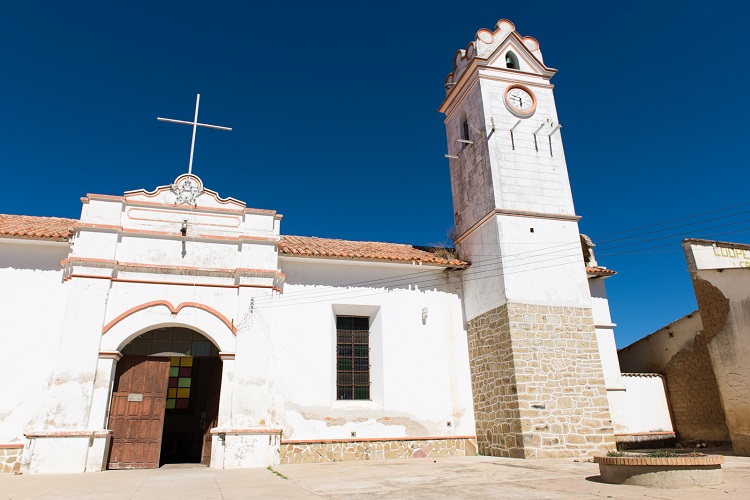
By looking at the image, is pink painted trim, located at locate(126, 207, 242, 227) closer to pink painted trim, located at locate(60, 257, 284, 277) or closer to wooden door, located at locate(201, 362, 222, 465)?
pink painted trim, located at locate(60, 257, 284, 277)

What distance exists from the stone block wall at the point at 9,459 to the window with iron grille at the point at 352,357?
7175mm

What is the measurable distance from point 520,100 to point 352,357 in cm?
927

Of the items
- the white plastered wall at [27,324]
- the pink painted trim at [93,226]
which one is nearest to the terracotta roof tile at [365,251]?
the pink painted trim at [93,226]

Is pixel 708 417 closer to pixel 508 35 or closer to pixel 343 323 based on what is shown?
pixel 343 323

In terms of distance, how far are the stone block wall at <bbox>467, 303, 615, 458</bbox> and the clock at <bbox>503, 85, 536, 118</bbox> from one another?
19.9ft

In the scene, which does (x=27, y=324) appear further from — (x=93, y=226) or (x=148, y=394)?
(x=148, y=394)

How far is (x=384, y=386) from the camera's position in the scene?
Answer: 13.5m

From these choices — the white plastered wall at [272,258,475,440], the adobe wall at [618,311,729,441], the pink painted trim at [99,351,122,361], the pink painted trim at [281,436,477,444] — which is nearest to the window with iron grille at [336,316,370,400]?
the white plastered wall at [272,258,475,440]

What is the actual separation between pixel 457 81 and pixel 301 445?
1219 centimetres

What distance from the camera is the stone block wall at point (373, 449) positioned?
12414 millimetres

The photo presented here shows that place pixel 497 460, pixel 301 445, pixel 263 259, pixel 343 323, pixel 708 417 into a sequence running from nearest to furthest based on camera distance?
pixel 497 460, pixel 301 445, pixel 263 259, pixel 343 323, pixel 708 417

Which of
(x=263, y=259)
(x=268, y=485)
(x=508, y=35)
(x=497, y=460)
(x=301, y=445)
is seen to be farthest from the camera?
(x=508, y=35)

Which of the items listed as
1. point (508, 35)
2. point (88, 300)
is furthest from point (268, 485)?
point (508, 35)

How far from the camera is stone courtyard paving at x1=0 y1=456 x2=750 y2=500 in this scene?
21.5 feet
